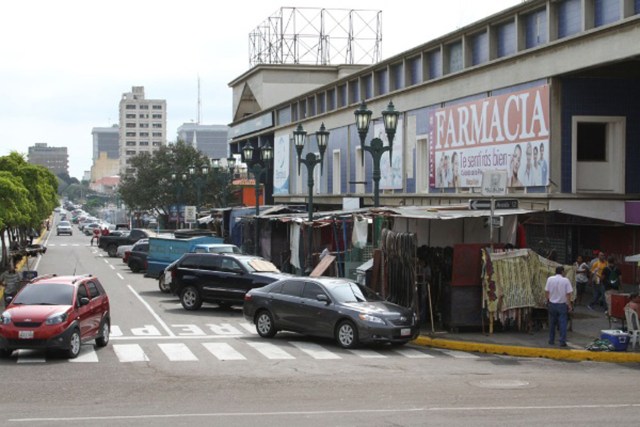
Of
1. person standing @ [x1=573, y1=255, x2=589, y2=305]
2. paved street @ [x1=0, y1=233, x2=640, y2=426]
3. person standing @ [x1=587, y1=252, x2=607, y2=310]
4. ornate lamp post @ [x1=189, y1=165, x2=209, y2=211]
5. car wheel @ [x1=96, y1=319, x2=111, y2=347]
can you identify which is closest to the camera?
paved street @ [x1=0, y1=233, x2=640, y2=426]

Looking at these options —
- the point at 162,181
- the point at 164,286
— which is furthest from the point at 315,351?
the point at 162,181

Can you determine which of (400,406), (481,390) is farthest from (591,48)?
(400,406)

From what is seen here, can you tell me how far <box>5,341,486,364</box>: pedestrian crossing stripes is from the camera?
19402mm

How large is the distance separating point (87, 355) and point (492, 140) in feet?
63.1

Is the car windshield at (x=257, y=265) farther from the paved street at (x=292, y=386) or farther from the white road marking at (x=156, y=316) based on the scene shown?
the paved street at (x=292, y=386)

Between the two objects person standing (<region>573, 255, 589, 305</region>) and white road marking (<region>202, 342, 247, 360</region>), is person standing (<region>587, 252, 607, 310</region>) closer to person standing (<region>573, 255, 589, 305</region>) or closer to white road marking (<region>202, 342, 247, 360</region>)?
person standing (<region>573, 255, 589, 305</region>)

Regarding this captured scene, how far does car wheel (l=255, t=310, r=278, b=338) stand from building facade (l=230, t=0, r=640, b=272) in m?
6.49

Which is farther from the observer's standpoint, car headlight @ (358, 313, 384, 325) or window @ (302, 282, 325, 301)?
window @ (302, 282, 325, 301)

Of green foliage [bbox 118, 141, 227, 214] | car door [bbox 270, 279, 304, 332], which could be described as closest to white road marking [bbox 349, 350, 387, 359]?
car door [bbox 270, 279, 304, 332]

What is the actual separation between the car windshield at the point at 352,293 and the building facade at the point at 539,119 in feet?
14.5

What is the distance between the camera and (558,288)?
20734 mm

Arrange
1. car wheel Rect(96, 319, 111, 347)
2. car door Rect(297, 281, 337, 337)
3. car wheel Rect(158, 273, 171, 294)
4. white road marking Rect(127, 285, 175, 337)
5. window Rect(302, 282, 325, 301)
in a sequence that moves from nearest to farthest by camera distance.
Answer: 1. car wheel Rect(96, 319, 111, 347)
2. car door Rect(297, 281, 337, 337)
3. window Rect(302, 282, 325, 301)
4. white road marking Rect(127, 285, 175, 337)
5. car wheel Rect(158, 273, 171, 294)

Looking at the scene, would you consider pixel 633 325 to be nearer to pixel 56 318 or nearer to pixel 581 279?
pixel 581 279

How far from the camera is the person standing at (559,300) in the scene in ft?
67.7
